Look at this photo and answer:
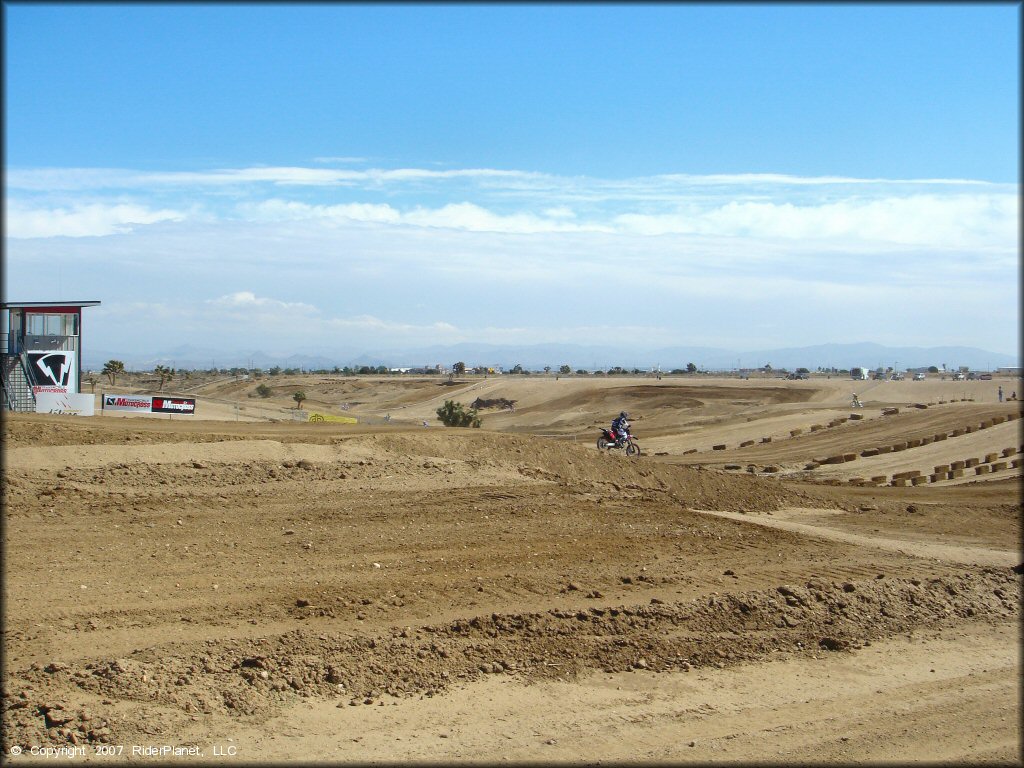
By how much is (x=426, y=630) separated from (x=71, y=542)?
697 centimetres

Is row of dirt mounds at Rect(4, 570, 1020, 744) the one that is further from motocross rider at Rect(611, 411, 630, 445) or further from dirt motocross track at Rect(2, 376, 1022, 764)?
motocross rider at Rect(611, 411, 630, 445)

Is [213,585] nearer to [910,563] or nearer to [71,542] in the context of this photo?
[71,542]

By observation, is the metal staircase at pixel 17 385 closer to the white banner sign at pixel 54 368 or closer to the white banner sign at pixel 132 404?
the white banner sign at pixel 54 368

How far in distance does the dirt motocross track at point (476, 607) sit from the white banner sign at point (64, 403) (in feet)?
39.6

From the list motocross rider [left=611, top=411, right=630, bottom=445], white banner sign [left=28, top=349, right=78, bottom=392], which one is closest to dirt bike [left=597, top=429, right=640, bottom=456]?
motocross rider [left=611, top=411, right=630, bottom=445]

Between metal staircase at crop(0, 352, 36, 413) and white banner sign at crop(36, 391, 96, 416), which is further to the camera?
white banner sign at crop(36, 391, 96, 416)

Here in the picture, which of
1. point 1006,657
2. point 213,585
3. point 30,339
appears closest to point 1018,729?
point 1006,657

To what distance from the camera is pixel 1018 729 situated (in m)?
9.12

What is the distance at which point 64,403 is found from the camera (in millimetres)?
33344

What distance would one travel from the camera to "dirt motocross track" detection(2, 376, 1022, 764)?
8539 mm

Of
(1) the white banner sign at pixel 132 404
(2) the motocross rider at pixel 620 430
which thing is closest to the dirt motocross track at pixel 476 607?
(2) the motocross rider at pixel 620 430

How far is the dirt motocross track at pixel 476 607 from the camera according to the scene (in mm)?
8539

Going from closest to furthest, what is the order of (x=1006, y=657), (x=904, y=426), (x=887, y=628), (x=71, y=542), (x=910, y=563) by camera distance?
1. (x=1006, y=657)
2. (x=887, y=628)
3. (x=71, y=542)
4. (x=910, y=563)
5. (x=904, y=426)

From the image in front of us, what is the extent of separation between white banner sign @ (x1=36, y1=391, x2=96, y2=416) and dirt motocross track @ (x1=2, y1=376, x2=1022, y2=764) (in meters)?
12.1
